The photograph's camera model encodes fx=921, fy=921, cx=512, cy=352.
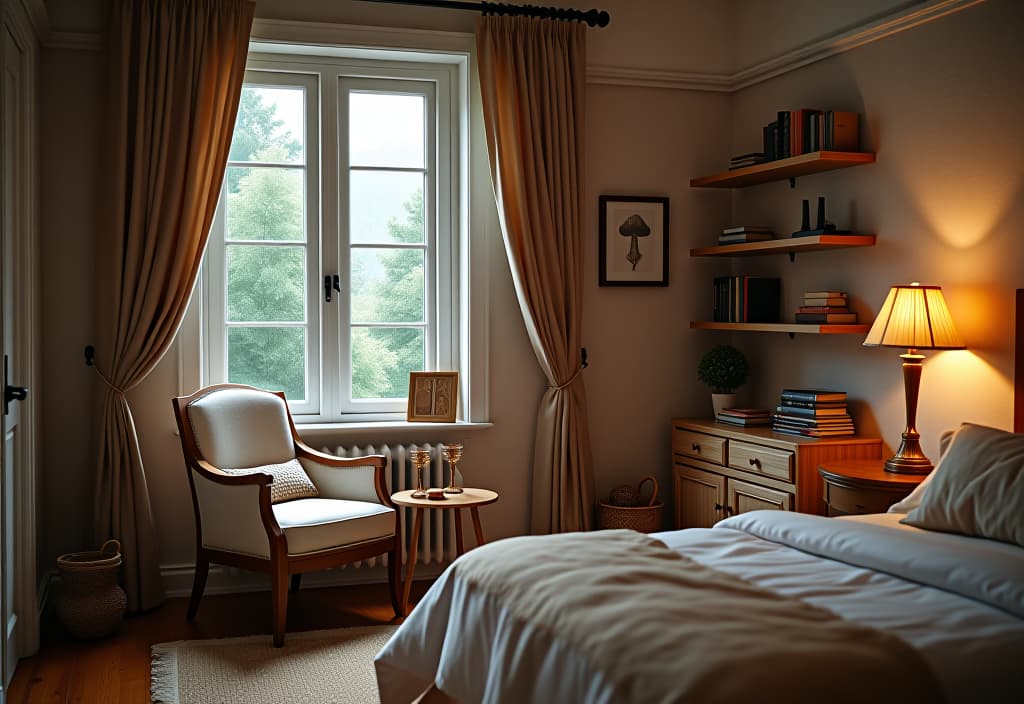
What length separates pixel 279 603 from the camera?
3.56 m

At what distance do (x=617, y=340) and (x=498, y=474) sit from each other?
937mm

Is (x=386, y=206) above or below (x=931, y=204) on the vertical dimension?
above

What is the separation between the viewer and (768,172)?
14.1 feet

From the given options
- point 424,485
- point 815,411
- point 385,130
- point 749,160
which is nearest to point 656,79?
point 749,160

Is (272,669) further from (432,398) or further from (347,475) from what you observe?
(432,398)

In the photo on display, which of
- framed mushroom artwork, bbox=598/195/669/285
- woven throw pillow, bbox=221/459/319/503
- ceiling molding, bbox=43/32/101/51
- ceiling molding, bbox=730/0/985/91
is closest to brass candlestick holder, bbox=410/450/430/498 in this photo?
woven throw pillow, bbox=221/459/319/503

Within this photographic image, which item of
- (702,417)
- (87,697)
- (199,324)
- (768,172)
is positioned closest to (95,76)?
(199,324)

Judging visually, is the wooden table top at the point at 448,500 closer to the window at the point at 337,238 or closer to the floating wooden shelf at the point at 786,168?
the window at the point at 337,238

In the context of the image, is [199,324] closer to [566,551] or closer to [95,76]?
[95,76]

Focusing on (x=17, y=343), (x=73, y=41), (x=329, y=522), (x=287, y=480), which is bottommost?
(x=329, y=522)

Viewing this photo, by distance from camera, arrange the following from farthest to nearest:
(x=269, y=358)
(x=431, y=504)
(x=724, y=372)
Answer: (x=724, y=372), (x=269, y=358), (x=431, y=504)

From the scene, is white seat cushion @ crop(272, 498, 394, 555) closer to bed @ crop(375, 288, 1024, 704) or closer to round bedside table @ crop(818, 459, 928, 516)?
bed @ crop(375, 288, 1024, 704)

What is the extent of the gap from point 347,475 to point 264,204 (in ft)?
4.54

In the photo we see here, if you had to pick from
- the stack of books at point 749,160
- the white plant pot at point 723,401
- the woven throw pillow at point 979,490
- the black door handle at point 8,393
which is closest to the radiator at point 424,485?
the white plant pot at point 723,401
